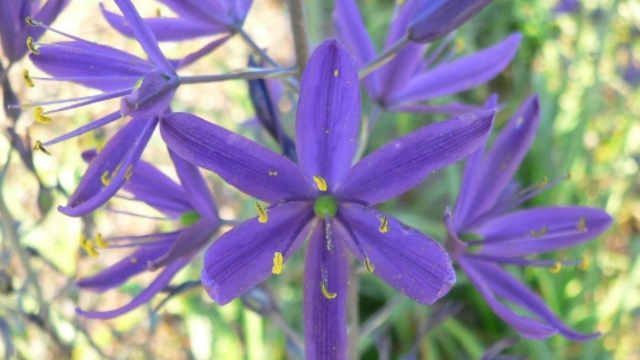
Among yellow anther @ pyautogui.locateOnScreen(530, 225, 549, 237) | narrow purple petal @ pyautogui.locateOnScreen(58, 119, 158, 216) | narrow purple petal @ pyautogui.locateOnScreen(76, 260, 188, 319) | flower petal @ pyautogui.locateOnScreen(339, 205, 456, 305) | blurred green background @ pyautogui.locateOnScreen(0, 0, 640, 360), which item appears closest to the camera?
flower petal @ pyautogui.locateOnScreen(339, 205, 456, 305)

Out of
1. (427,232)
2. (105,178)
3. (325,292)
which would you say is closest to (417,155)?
(325,292)

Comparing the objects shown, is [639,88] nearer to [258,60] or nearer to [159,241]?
[258,60]

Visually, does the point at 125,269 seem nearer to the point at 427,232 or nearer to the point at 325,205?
the point at 325,205

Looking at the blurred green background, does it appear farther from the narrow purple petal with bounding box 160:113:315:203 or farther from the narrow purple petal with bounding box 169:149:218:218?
the narrow purple petal with bounding box 160:113:315:203

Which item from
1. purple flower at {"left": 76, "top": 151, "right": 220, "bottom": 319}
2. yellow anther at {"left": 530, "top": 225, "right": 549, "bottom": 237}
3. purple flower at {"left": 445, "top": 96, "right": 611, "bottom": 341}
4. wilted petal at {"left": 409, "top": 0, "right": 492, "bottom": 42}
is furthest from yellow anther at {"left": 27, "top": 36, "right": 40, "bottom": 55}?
yellow anther at {"left": 530, "top": 225, "right": 549, "bottom": 237}

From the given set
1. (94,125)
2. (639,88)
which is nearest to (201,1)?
(94,125)

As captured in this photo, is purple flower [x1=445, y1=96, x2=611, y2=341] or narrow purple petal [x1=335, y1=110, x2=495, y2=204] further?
purple flower [x1=445, y1=96, x2=611, y2=341]
